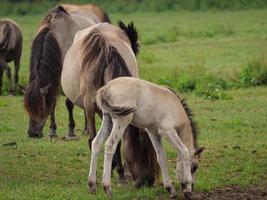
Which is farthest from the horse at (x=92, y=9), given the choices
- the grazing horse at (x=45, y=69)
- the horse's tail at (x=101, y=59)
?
the horse's tail at (x=101, y=59)

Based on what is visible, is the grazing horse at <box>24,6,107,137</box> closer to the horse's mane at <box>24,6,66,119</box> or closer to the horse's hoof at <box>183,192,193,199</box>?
the horse's mane at <box>24,6,66,119</box>

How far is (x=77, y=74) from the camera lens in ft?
31.2

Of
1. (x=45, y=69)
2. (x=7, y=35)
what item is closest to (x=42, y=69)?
(x=45, y=69)

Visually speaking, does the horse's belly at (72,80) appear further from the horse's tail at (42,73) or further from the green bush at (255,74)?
the green bush at (255,74)

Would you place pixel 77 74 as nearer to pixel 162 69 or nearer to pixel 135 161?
pixel 135 161

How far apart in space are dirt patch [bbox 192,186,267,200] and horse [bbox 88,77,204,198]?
0.31 meters

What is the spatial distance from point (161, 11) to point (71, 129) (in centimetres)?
3079

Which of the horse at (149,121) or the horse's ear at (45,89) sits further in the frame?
the horse's ear at (45,89)

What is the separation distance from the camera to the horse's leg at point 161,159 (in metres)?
7.80

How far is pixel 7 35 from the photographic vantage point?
65.8 feet

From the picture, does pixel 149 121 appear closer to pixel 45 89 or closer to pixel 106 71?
pixel 106 71

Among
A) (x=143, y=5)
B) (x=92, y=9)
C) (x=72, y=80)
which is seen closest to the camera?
(x=72, y=80)

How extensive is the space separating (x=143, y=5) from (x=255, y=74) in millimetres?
26990

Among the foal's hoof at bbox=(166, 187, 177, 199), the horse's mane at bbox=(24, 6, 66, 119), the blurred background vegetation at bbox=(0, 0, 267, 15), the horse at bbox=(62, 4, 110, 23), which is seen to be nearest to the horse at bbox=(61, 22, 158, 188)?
the foal's hoof at bbox=(166, 187, 177, 199)
